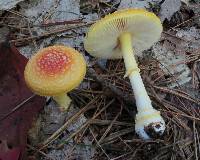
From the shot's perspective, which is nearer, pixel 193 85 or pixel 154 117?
pixel 154 117

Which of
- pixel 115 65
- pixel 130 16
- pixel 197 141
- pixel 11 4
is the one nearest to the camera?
pixel 130 16

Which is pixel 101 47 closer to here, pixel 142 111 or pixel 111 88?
pixel 111 88

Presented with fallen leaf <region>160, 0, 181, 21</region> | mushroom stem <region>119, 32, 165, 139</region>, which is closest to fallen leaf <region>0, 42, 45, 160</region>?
mushroom stem <region>119, 32, 165, 139</region>

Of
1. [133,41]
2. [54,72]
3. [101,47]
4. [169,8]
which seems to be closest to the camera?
[54,72]

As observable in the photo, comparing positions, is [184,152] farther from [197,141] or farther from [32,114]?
[32,114]

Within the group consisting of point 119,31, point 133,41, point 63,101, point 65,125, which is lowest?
point 65,125

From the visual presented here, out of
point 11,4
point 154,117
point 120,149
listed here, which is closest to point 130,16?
point 154,117

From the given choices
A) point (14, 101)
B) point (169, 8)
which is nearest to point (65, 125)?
point (14, 101)
